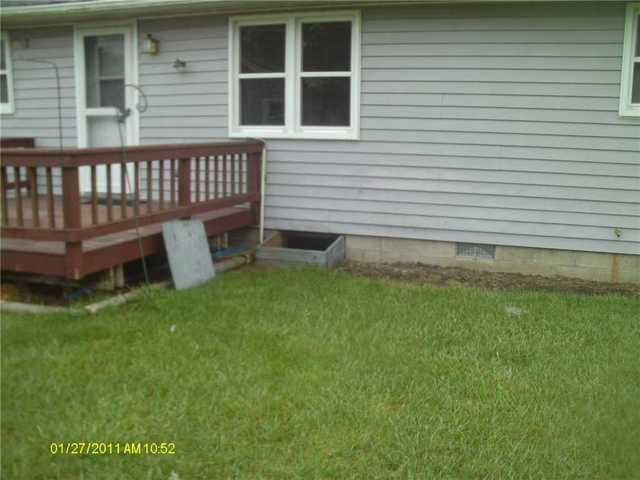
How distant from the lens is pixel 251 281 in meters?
6.18

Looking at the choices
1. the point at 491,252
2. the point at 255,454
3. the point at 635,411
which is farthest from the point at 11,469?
the point at 491,252

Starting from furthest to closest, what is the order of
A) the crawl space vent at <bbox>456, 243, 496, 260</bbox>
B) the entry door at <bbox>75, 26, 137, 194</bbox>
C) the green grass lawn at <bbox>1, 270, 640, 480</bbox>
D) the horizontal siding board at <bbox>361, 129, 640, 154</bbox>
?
the entry door at <bbox>75, 26, 137, 194</bbox> < the crawl space vent at <bbox>456, 243, 496, 260</bbox> < the horizontal siding board at <bbox>361, 129, 640, 154</bbox> < the green grass lawn at <bbox>1, 270, 640, 480</bbox>

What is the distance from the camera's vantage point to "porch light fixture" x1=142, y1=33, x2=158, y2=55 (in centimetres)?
778

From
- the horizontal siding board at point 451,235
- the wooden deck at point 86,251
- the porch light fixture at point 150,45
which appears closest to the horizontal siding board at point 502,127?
the horizontal siding board at point 451,235

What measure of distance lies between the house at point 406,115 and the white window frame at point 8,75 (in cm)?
79

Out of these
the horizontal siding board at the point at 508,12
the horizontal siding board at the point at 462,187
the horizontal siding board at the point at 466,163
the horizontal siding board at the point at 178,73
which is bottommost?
the horizontal siding board at the point at 462,187

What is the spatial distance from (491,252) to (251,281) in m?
2.54

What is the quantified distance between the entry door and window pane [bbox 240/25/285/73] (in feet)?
5.02

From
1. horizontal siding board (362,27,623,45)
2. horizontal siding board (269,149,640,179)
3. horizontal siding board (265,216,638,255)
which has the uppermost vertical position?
horizontal siding board (362,27,623,45)

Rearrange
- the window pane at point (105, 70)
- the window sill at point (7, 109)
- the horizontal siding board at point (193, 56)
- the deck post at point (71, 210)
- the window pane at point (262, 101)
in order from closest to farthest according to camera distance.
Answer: the deck post at point (71, 210) → the window pane at point (262, 101) → the horizontal siding board at point (193, 56) → the window pane at point (105, 70) → the window sill at point (7, 109)

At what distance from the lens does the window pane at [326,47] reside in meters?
7.09

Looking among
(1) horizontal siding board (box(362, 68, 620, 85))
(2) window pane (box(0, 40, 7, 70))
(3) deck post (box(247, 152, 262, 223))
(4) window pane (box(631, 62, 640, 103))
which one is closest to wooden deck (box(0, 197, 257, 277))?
(3) deck post (box(247, 152, 262, 223))

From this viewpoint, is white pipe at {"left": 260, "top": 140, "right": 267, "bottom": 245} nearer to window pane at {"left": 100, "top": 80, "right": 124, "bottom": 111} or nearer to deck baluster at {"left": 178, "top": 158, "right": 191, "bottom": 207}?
deck baluster at {"left": 178, "top": 158, "right": 191, "bottom": 207}
